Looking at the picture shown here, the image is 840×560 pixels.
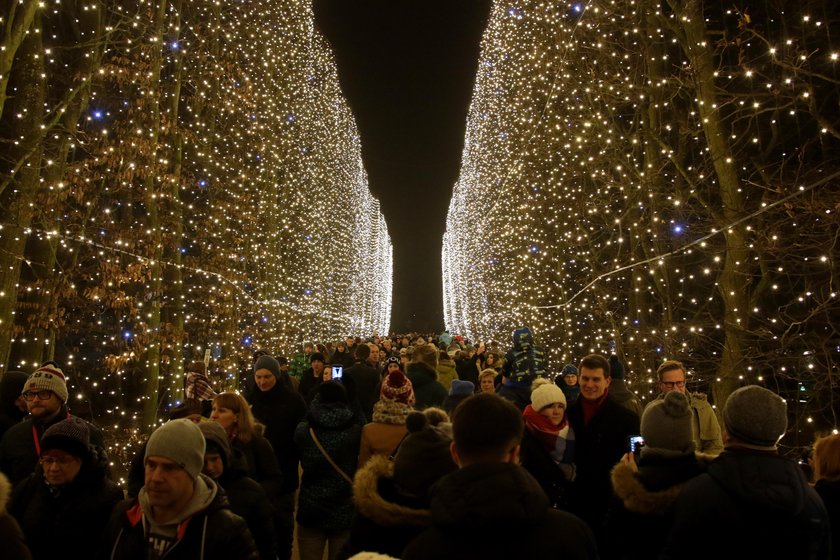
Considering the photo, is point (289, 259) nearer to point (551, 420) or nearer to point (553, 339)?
point (553, 339)

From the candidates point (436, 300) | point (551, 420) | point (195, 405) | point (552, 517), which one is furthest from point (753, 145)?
point (436, 300)

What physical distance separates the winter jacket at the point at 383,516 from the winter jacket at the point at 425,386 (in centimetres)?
521

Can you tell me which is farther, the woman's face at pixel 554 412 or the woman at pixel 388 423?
the woman at pixel 388 423

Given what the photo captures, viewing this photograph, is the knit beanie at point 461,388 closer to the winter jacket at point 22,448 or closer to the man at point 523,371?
the man at point 523,371

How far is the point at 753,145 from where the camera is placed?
14.4 meters

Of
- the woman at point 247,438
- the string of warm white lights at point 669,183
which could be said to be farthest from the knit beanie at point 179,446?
the string of warm white lights at point 669,183

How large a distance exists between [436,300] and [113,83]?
371 ft

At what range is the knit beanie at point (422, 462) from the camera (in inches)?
129

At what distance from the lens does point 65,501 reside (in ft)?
12.7

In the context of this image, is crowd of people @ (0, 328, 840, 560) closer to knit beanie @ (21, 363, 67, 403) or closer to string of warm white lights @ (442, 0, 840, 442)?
knit beanie @ (21, 363, 67, 403)

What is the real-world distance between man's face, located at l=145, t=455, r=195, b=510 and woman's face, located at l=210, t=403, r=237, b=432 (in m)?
1.93

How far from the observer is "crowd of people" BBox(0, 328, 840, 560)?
8.23 ft

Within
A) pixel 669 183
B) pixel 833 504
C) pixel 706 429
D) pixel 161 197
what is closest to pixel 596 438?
pixel 706 429

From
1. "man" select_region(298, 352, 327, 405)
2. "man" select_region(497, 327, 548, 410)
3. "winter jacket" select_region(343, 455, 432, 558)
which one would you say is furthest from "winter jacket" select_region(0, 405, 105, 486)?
"man" select_region(298, 352, 327, 405)
